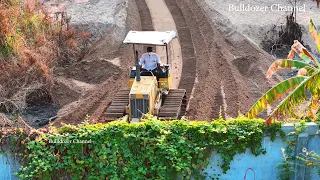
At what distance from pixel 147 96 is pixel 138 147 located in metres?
3.52

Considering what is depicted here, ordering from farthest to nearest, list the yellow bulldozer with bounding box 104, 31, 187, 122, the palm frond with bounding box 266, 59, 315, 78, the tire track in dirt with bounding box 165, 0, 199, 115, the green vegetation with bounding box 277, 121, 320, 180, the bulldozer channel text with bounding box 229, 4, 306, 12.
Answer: the bulldozer channel text with bounding box 229, 4, 306, 12 < the tire track in dirt with bounding box 165, 0, 199, 115 < the yellow bulldozer with bounding box 104, 31, 187, 122 < the palm frond with bounding box 266, 59, 315, 78 < the green vegetation with bounding box 277, 121, 320, 180

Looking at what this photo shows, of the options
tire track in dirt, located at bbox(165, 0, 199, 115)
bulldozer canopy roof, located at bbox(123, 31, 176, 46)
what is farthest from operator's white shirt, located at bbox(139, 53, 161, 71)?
tire track in dirt, located at bbox(165, 0, 199, 115)

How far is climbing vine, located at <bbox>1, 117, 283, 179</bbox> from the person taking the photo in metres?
12.4

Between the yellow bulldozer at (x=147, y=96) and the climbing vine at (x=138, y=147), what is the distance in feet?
10.7

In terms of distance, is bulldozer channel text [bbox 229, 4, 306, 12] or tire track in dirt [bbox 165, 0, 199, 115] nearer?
tire track in dirt [bbox 165, 0, 199, 115]

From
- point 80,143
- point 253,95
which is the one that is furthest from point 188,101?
point 80,143

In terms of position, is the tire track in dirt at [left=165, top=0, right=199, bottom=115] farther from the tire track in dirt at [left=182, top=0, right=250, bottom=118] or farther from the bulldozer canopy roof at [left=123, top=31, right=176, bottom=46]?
the bulldozer canopy roof at [left=123, top=31, right=176, bottom=46]

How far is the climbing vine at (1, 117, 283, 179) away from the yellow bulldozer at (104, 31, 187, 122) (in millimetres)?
3256

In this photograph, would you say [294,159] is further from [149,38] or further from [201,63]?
[201,63]

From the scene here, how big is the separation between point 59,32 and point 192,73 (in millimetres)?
6091

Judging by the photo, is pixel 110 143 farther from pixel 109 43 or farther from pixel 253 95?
pixel 109 43

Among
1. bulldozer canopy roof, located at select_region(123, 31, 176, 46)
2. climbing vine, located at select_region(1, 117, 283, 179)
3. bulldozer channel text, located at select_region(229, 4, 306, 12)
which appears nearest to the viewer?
climbing vine, located at select_region(1, 117, 283, 179)

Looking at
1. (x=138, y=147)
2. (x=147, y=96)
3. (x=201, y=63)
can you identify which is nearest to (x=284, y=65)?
(x=138, y=147)

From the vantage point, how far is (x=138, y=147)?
1252 cm
